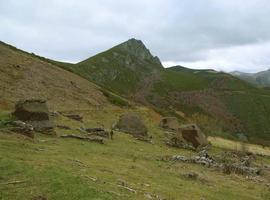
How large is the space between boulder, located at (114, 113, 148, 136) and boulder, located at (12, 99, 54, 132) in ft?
47.0

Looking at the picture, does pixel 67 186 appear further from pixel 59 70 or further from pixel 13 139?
pixel 59 70

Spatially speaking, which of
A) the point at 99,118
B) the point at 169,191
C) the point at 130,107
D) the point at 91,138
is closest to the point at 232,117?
the point at 130,107

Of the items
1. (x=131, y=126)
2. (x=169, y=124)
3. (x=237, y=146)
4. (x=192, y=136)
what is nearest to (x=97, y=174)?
A: (x=131, y=126)

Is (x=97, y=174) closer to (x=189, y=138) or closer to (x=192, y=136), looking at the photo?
(x=189, y=138)

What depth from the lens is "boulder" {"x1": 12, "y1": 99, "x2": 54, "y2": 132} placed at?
38.8 meters

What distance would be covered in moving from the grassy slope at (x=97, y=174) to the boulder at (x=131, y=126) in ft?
38.1

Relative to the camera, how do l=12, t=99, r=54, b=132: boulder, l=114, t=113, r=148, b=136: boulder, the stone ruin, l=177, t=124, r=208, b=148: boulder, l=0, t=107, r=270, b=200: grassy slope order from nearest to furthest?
l=0, t=107, r=270, b=200: grassy slope
l=12, t=99, r=54, b=132: boulder
the stone ruin
l=114, t=113, r=148, b=136: boulder
l=177, t=124, r=208, b=148: boulder

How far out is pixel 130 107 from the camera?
81.6 metres

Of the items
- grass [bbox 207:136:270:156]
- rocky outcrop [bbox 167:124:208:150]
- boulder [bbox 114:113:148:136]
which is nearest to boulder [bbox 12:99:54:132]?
boulder [bbox 114:113:148:136]

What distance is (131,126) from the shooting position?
5294 cm

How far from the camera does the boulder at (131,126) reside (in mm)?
52334

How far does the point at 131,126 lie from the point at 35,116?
625 inches

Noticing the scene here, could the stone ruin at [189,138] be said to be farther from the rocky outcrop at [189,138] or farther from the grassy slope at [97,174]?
the grassy slope at [97,174]

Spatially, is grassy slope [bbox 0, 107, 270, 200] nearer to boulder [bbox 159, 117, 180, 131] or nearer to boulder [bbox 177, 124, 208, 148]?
boulder [bbox 177, 124, 208, 148]
